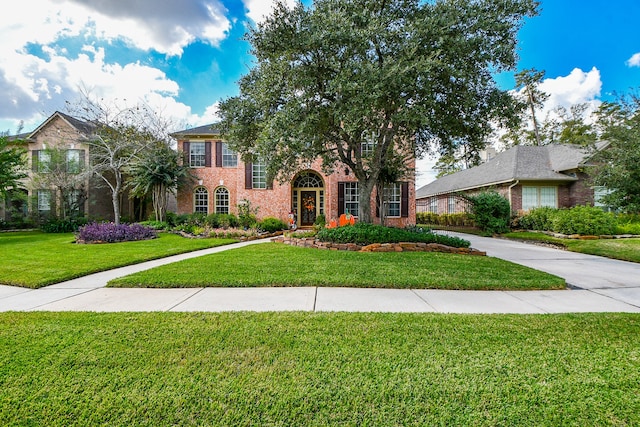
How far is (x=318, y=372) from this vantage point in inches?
86.7

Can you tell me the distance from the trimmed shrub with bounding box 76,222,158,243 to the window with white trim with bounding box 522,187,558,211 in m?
18.3

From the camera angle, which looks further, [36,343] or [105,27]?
[105,27]

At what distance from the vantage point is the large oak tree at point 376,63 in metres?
6.04

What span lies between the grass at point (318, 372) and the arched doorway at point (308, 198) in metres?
12.4

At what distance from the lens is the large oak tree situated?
604 centimetres

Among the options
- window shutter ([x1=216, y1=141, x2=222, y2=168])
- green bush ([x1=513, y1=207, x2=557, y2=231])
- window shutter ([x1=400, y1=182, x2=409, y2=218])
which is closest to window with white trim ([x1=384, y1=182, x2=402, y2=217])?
window shutter ([x1=400, y1=182, x2=409, y2=218])

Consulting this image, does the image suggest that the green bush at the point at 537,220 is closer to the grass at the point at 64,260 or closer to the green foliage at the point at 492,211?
Answer: the green foliage at the point at 492,211

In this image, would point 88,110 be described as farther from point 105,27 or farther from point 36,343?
point 36,343

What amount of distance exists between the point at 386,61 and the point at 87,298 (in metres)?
7.02

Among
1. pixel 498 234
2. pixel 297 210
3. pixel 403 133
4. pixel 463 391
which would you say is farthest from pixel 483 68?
pixel 297 210

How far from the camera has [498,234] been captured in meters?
13.7

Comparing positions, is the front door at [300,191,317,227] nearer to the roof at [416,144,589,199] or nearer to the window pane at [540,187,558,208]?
the roof at [416,144,589,199]

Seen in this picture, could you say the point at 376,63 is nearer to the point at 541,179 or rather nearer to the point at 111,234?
the point at 111,234

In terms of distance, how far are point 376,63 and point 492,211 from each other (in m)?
10.8
